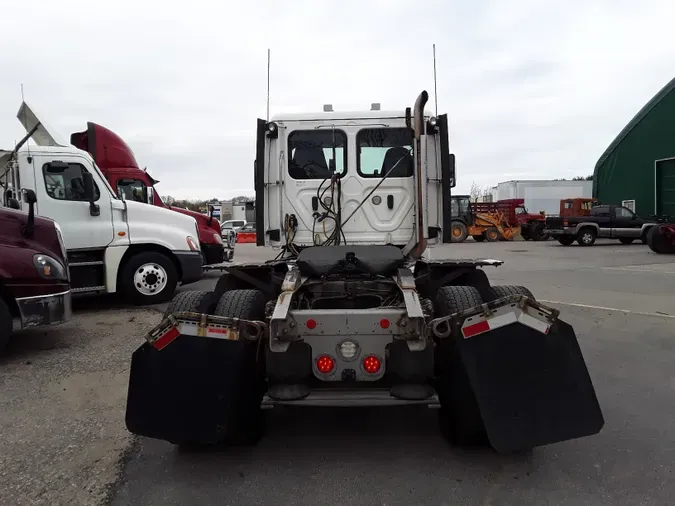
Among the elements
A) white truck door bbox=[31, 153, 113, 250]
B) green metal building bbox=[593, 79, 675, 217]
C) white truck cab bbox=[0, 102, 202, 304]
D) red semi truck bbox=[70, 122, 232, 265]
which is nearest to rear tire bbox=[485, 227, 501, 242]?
green metal building bbox=[593, 79, 675, 217]

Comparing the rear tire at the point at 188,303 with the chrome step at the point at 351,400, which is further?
the rear tire at the point at 188,303

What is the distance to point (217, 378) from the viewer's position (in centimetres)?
329

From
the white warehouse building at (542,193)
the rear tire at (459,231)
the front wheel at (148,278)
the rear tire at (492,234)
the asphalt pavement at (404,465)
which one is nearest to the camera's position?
the asphalt pavement at (404,465)

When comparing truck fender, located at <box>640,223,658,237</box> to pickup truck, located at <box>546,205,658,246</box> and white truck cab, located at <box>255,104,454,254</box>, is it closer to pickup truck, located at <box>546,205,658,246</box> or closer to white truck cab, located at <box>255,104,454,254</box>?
pickup truck, located at <box>546,205,658,246</box>

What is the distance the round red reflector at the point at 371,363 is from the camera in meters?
3.35

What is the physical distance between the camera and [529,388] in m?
3.14

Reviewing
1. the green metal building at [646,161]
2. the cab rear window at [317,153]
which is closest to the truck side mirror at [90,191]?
the cab rear window at [317,153]

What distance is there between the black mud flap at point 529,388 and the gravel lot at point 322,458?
1.14 feet

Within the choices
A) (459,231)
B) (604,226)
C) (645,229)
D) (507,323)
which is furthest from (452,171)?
(459,231)

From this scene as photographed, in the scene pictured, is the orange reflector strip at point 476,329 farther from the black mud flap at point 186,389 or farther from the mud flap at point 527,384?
the black mud flap at point 186,389

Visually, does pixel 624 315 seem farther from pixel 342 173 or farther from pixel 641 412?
pixel 342 173

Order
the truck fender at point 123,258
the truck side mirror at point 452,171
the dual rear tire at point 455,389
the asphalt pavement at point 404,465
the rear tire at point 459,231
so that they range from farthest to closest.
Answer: the rear tire at point 459,231 → the truck fender at point 123,258 → the truck side mirror at point 452,171 → the dual rear tire at point 455,389 → the asphalt pavement at point 404,465

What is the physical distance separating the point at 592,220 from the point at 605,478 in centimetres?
2430

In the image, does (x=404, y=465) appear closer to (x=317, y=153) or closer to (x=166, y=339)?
(x=166, y=339)
